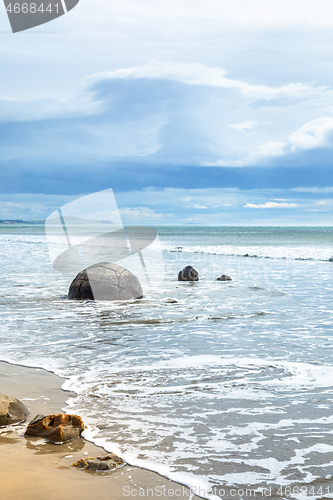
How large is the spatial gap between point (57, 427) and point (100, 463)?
1.98ft

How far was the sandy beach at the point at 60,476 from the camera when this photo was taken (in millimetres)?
2887

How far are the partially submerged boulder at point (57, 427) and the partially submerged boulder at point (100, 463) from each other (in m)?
0.44

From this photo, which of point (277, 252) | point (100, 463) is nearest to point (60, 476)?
point (100, 463)

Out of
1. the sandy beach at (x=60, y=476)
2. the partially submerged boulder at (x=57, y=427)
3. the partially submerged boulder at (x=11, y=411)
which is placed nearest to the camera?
the sandy beach at (x=60, y=476)

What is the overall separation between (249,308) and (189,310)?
1141 mm

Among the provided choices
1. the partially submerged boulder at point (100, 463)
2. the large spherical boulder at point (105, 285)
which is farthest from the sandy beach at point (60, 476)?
the large spherical boulder at point (105, 285)

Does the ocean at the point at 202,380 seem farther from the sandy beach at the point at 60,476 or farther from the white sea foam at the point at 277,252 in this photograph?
the white sea foam at the point at 277,252

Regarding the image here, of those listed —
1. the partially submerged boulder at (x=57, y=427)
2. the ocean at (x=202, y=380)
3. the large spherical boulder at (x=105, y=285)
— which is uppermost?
the partially submerged boulder at (x=57, y=427)

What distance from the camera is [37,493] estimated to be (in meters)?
2.86

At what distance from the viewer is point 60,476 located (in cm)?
307

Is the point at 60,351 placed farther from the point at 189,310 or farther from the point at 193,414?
the point at 189,310

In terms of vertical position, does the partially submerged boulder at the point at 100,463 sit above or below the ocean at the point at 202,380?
above

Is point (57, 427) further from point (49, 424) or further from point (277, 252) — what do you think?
point (277, 252)

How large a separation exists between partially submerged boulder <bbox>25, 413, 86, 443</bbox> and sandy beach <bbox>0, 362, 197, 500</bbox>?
0.18 feet
